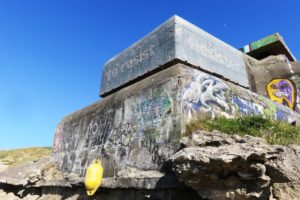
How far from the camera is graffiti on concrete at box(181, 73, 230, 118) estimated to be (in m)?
4.86

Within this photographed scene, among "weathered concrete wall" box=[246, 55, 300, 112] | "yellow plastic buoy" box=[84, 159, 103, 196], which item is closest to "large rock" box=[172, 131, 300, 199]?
"yellow plastic buoy" box=[84, 159, 103, 196]

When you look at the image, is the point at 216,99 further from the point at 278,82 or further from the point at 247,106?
the point at 278,82

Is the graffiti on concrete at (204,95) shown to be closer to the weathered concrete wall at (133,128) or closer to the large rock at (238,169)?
the weathered concrete wall at (133,128)

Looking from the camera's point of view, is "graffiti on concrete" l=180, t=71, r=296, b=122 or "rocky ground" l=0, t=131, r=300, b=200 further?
"graffiti on concrete" l=180, t=71, r=296, b=122

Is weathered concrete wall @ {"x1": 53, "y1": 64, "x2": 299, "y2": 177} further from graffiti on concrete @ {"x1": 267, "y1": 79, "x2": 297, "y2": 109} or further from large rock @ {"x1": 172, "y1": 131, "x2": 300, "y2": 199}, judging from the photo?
graffiti on concrete @ {"x1": 267, "y1": 79, "x2": 297, "y2": 109}

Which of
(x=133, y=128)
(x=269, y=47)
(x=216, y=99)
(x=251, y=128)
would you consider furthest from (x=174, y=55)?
(x=269, y=47)

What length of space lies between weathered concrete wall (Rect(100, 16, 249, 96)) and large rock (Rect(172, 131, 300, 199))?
9.09ft

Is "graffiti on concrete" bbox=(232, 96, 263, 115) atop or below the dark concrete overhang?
below

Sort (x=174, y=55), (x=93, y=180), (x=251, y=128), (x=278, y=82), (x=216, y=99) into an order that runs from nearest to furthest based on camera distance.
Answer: (x=251, y=128) → (x=93, y=180) → (x=216, y=99) → (x=174, y=55) → (x=278, y=82)

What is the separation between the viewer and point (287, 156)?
321 cm

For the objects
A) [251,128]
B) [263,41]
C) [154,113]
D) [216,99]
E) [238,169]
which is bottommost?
[238,169]

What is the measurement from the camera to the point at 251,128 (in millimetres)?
4711

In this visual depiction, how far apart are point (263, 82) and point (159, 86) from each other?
17.5 feet

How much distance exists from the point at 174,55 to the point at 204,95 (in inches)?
42.5
